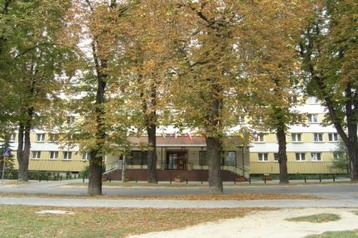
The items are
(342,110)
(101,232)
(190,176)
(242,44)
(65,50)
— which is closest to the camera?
(101,232)

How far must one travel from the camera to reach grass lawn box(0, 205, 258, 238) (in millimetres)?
10062

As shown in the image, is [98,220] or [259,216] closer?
[98,220]

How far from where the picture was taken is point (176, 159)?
43.2 meters

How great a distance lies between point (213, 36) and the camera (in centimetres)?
1697

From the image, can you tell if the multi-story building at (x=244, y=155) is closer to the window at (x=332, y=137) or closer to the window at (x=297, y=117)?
the window at (x=332, y=137)

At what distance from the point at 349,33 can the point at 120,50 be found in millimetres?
12050

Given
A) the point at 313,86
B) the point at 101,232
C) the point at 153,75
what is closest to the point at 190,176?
the point at 313,86

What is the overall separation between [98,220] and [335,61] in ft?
62.3

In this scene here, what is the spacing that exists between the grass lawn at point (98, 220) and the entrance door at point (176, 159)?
2886cm

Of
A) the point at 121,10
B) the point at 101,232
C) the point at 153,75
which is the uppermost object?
the point at 121,10

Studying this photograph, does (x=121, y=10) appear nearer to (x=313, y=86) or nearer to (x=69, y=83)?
(x=69, y=83)

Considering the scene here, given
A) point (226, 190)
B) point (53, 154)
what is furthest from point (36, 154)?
point (226, 190)

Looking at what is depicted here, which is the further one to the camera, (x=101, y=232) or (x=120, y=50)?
(x=120, y=50)

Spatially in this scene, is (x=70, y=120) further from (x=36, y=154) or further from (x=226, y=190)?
(x=36, y=154)
